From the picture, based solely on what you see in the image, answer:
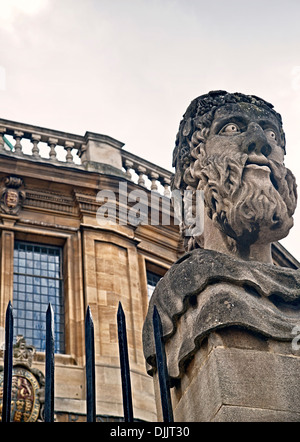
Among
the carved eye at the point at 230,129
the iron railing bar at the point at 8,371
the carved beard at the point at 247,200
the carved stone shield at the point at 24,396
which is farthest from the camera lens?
the carved stone shield at the point at 24,396

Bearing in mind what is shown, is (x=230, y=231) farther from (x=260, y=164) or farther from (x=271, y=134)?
(x=271, y=134)

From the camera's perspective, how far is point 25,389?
1541 cm

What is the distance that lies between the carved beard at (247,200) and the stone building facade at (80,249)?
11926 mm

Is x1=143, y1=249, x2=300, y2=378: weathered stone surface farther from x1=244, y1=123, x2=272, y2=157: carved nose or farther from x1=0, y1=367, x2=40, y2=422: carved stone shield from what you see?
x1=0, y1=367, x2=40, y2=422: carved stone shield

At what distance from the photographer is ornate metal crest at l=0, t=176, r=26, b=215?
18719 mm

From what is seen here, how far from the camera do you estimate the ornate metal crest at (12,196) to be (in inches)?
737

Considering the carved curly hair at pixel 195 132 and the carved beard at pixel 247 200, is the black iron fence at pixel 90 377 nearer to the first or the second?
the carved beard at pixel 247 200

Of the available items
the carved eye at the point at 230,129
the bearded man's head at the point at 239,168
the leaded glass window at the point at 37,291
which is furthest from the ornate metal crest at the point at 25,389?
the carved eye at the point at 230,129

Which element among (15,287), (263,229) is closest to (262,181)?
(263,229)

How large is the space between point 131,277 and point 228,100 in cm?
1404

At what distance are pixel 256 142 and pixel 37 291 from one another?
13.8m

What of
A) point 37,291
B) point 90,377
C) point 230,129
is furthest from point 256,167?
point 37,291

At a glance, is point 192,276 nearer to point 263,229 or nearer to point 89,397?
point 263,229

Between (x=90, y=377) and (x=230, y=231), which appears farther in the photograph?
(x=230, y=231)
